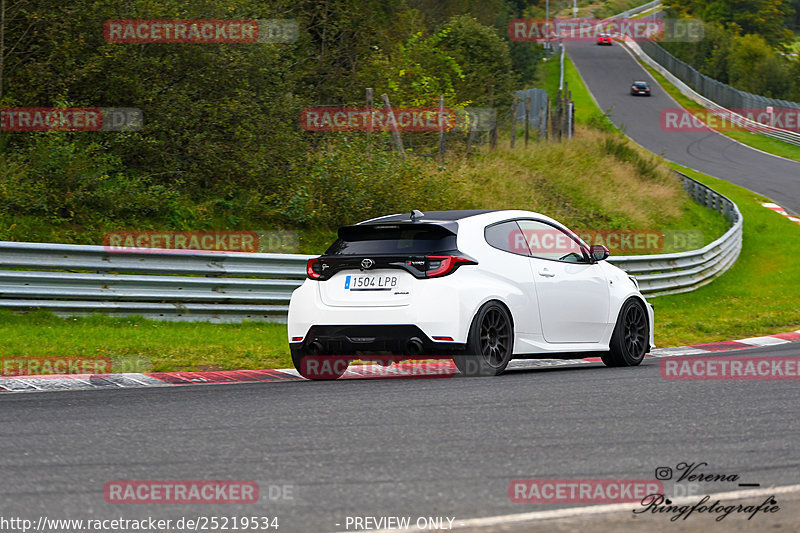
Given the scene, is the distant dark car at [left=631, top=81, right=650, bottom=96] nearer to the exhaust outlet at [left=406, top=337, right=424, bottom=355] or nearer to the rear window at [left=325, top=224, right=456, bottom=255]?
the rear window at [left=325, top=224, right=456, bottom=255]

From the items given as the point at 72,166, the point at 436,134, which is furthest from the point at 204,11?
the point at 436,134

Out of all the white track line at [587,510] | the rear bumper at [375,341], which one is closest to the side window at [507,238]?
the rear bumper at [375,341]

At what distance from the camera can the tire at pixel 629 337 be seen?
1080cm

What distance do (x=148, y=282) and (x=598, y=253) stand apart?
5850mm

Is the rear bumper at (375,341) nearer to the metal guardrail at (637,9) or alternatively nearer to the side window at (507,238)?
the side window at (507,238)

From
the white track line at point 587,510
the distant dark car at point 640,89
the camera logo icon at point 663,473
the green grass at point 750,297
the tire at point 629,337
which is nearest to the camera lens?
the white track line at point 587,510

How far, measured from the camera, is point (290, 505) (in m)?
4.29

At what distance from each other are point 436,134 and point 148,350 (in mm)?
13552

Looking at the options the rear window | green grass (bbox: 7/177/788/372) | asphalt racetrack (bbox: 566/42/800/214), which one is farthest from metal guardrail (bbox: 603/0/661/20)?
the rear window

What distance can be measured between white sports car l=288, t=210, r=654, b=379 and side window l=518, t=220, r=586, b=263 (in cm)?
2

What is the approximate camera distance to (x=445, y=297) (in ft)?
28.9

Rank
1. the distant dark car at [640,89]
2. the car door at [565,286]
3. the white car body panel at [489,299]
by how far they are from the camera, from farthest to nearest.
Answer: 1. the distant dark car at [640,89]
2. the car door at [565,286]
3. the white car body panel at [489,299]

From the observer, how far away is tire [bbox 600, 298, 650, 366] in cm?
1080

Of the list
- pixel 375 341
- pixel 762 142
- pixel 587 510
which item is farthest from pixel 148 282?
pixel 762 142
